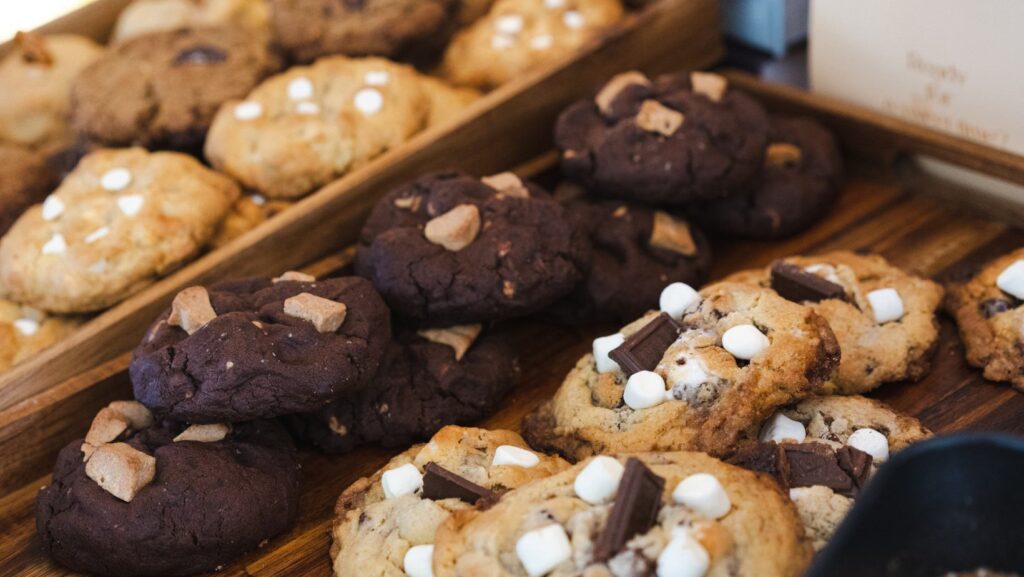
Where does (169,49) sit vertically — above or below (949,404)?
above

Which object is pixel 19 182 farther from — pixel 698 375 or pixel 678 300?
pixel 698 375

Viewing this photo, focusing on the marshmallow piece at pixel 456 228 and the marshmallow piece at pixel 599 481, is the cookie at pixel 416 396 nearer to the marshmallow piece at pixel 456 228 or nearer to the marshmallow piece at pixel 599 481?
Result: the marshmallow piece at pixel 456 228

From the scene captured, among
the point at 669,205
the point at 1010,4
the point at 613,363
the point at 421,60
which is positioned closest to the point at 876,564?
the point at 613,363

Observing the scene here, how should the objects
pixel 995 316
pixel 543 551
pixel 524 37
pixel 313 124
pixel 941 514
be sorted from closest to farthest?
pixel 941 514 → pixel 543 551 → pixel 995 316 → pixel 313 124 → pixel 524 37

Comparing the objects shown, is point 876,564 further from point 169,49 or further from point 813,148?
point 169,49

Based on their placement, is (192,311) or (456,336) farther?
(456,336)

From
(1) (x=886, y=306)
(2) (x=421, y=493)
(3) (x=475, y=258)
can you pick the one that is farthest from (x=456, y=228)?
(1) (x=886, y=306)

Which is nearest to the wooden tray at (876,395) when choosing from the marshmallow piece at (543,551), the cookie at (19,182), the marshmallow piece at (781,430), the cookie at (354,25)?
the marshmallow piece at (781,430)
